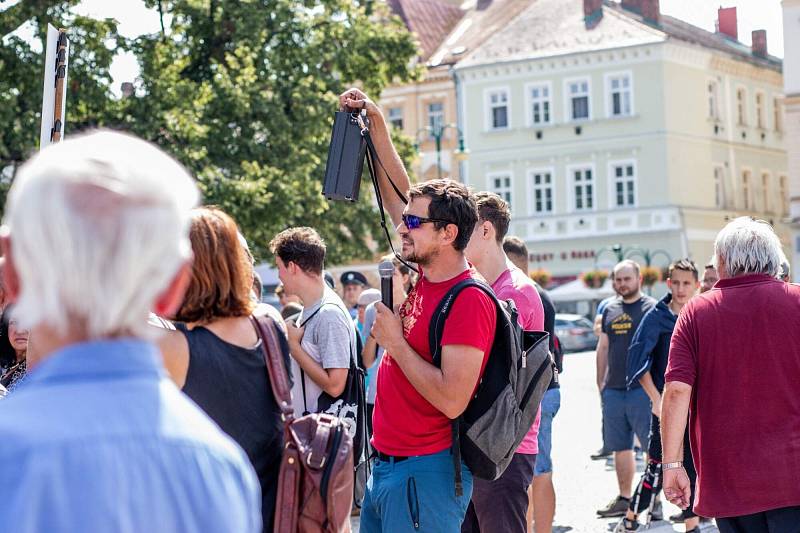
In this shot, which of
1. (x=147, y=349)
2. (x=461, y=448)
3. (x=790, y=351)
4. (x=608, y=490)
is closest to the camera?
(x=147, y=349)

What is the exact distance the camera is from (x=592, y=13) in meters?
54.9

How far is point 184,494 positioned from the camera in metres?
1.93

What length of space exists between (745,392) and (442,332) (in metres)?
1.33

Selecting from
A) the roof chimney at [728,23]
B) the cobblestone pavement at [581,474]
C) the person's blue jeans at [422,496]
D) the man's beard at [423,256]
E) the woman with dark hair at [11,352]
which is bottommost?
the cobblestone pavement at [581,474]

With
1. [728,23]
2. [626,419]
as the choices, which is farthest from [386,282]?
[728,23]

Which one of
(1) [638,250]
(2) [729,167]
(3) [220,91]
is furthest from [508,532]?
→ (2) [729,167]

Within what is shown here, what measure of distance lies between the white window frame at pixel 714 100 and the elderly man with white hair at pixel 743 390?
4976 centimetres

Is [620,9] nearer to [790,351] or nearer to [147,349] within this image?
[790,351]

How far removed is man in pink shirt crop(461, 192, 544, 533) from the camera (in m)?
→ 5.79

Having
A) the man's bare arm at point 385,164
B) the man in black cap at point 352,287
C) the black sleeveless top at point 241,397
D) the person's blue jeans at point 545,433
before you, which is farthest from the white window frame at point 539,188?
the black sleeveless top at point 241,397

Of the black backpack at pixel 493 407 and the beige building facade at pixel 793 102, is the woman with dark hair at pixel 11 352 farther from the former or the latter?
the beige building facade at pixel 793 102

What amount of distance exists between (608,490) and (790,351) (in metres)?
6.74

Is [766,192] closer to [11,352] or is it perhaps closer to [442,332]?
[11,352]

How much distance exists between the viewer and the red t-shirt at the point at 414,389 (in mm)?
4648
